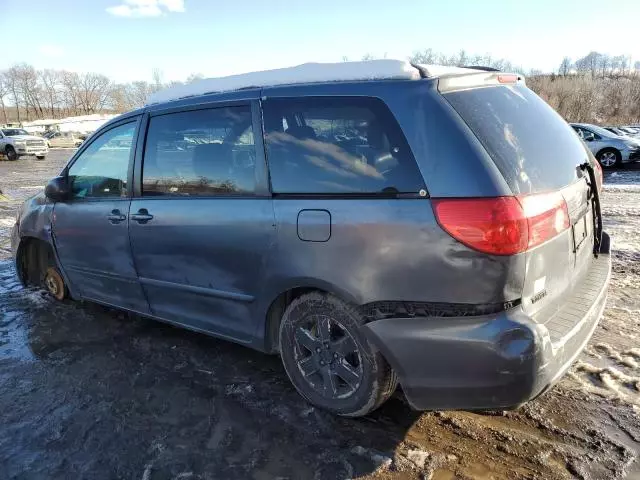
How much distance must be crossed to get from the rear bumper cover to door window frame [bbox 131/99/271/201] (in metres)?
1.05

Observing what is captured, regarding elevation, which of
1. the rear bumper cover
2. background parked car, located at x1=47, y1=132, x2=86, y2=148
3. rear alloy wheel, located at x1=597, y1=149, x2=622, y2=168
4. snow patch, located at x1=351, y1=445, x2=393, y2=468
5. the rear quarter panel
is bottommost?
snow patch, located at x1=351, y1=445, x2=393, y2=468

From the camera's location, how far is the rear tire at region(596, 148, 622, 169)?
16562mm

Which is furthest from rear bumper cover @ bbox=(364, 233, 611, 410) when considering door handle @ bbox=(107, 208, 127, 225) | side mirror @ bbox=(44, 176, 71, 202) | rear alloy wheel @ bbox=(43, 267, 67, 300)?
rear alloy wheel @ bbox=(43, 267, 67, 300)

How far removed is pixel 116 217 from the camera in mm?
3766

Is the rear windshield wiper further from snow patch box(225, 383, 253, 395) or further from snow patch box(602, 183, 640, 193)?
snow patch box(602, 183, 640, 193)

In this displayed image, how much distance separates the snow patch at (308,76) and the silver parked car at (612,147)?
15782 mm

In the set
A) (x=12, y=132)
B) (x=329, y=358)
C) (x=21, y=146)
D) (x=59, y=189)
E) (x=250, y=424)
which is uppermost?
(x=12, y=132)

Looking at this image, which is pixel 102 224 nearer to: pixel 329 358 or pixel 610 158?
pixel 329 358

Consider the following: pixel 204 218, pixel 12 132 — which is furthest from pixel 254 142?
pixel 12 132

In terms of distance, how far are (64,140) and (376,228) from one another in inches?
2126

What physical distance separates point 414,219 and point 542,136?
1009mm

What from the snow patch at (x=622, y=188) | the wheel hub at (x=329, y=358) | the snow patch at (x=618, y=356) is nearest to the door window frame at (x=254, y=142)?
the wheel hub at (x=329, y=358)

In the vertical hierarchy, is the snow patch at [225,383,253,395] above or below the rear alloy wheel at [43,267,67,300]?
below

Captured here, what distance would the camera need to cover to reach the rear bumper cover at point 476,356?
219 centimetres
